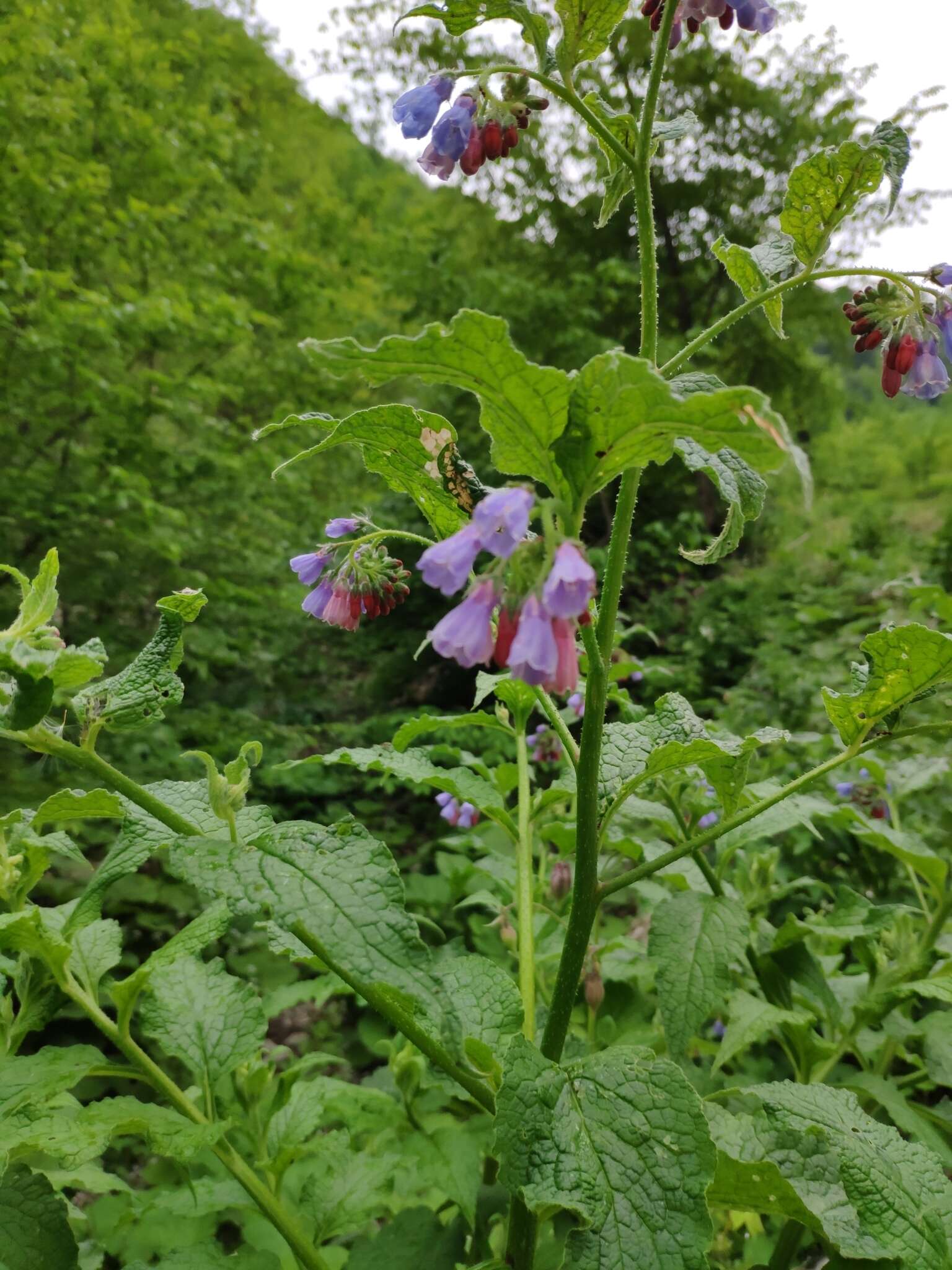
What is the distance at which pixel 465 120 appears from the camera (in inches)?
41.3

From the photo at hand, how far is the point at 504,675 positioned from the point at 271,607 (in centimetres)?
495

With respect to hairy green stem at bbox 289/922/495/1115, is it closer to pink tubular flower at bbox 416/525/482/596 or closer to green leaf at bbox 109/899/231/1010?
green leaf at bbox 109/899/231/1010

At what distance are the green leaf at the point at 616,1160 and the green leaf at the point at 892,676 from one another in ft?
1.70

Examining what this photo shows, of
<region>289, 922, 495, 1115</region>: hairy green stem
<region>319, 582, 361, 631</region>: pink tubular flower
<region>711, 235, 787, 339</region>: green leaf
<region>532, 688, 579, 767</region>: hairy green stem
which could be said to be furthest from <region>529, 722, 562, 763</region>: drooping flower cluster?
<region>711, 235, 787, 339</region>: green leaf

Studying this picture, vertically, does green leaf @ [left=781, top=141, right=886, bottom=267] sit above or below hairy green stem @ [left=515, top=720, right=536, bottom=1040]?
above

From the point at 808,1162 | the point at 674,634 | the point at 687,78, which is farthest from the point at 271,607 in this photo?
the point at 687,78

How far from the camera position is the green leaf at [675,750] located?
0.96 m

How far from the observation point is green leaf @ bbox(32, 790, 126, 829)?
0.93 m

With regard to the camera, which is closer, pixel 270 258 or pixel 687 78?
pixel 270 258

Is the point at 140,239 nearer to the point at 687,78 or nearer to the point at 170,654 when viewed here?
the point at 170,654

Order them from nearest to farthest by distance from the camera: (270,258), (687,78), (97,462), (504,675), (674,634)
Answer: (504,675)
(97,462)
(270,258)
(674,634)
(687,78)

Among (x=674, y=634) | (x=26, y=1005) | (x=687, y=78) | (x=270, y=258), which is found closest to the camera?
(x=26, y=1005)

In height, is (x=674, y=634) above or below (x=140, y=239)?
below

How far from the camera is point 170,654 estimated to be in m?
1.04
